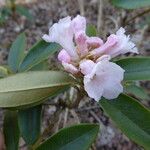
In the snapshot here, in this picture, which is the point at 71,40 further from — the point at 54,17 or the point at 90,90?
the point at 54,17

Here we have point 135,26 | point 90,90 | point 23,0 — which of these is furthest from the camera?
point 23,0

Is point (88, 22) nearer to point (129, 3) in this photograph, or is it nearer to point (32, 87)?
point (129, 3)

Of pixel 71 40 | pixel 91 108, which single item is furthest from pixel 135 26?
pixel 71 40

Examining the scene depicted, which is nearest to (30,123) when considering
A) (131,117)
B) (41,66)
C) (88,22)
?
(41,66)

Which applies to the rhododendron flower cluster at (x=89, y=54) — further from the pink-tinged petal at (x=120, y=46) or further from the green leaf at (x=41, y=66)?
the green leaf at (x=41, y=66)

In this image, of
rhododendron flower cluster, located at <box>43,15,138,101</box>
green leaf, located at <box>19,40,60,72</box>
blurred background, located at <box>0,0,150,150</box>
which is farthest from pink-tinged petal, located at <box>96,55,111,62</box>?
blurred background, located at <box>0,0,150,150</box>

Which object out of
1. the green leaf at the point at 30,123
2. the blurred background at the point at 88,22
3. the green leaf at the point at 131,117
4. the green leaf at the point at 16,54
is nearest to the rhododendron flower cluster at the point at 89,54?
the green leaf at the point at 131,117
